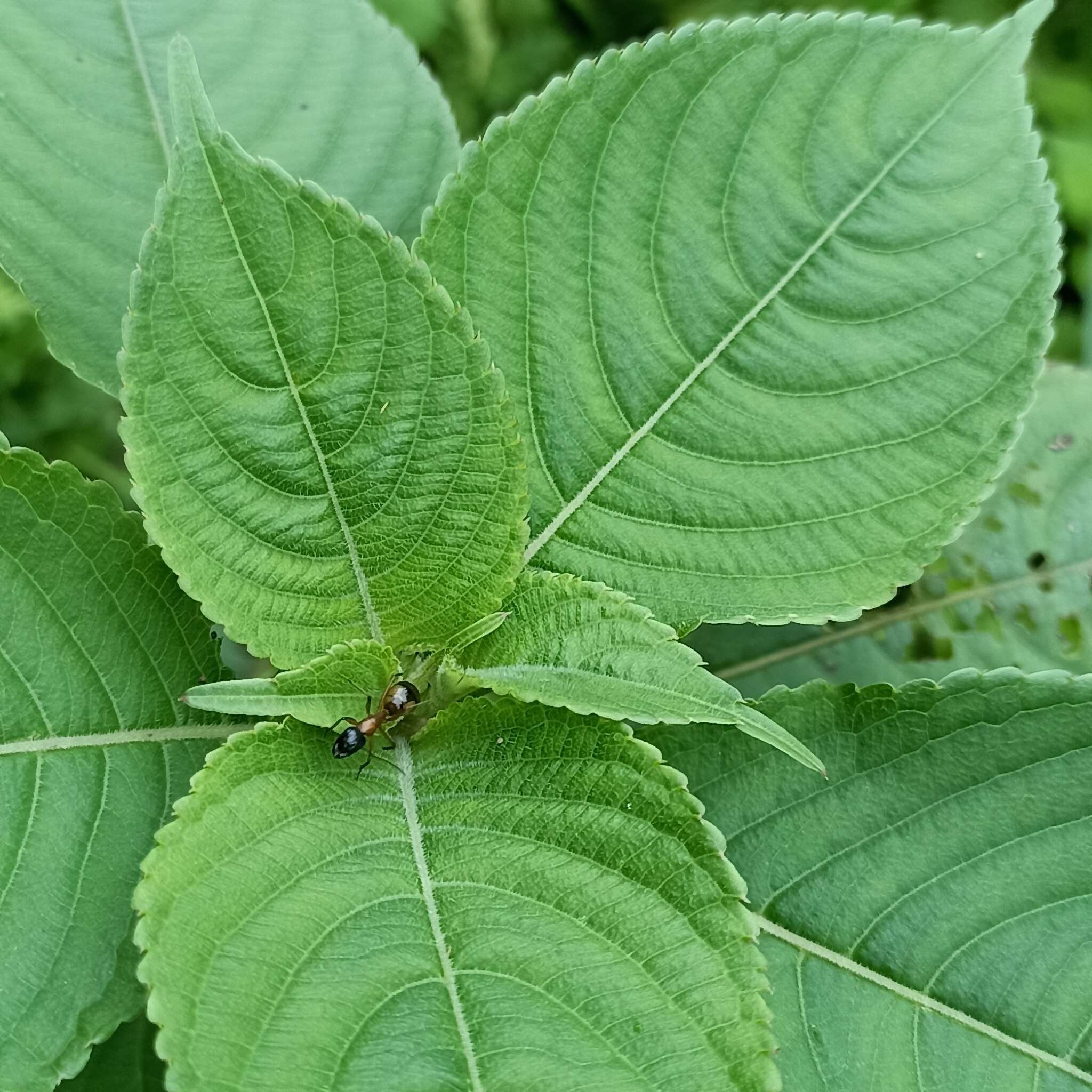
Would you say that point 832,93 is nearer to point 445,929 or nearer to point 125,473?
point 445,929

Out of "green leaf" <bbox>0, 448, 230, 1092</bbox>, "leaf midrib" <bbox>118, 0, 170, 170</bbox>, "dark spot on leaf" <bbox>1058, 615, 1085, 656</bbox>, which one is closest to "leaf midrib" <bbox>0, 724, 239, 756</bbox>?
"green leaf" <bbox>0, 448, 230, 1092</bbox>

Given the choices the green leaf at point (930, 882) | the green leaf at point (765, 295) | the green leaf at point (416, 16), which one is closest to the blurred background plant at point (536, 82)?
the green leaf at point (416, 16)

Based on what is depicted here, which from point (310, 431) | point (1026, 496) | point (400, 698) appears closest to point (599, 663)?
point (400, 698)

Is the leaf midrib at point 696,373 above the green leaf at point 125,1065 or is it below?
above

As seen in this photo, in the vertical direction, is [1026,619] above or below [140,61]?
below

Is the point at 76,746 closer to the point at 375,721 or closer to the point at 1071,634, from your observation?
the point at 375,721

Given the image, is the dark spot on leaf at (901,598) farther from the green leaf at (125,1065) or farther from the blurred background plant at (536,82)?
the green leaf at (125,1065)
